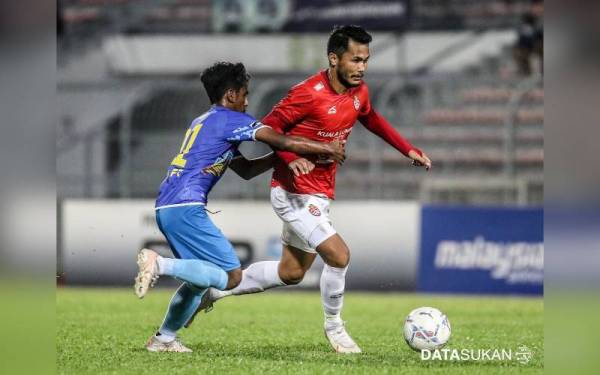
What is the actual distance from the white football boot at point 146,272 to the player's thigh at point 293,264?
4.18 feet

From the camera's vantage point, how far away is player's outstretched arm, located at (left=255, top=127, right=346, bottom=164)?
5832 mm

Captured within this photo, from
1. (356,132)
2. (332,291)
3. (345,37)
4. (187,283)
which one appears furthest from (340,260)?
(356,132)

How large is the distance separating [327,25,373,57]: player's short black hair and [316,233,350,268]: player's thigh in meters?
1.20

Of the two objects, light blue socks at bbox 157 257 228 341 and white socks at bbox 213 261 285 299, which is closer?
Answer: light blue socks at bbox 157 257 228 341

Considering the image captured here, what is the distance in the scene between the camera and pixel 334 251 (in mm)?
6234

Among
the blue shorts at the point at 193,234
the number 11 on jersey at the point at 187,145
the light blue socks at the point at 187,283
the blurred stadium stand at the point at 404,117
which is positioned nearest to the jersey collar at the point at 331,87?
the number 11 on jersey at the point at 187,145

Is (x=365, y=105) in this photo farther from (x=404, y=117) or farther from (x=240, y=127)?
(x=404, y=117)

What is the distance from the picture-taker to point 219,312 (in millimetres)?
10047

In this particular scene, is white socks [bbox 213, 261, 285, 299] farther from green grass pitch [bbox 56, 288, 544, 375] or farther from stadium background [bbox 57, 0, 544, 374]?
stadium background [bbox 57, 0, 544, 374]

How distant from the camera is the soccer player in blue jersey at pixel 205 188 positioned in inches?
232

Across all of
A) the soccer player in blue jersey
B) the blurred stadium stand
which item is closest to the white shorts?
the soccer player in blue jersey

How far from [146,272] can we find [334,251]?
127 centimetres
